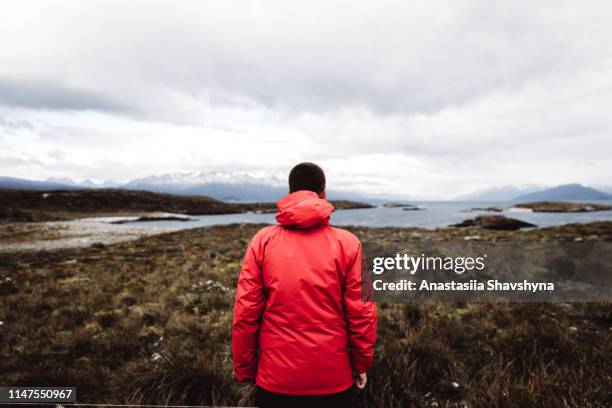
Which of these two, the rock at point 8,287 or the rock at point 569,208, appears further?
the rock at point 569,208

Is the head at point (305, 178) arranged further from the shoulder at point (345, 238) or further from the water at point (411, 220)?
the water at point (411, 220)

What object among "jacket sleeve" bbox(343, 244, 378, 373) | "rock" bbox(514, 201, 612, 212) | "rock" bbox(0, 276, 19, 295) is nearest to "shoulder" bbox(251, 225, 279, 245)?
"jacket sleeve" bbox(343, 244, 378, 373)

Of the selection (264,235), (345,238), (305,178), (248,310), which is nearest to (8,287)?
(248,310)

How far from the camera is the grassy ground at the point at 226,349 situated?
4.00 metres

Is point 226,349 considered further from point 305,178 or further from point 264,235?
point 305,178

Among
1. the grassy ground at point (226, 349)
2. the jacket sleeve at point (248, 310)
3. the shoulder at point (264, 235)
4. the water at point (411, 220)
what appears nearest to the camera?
the jacket sleeve at point (248, 310)

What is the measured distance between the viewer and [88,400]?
4234mm

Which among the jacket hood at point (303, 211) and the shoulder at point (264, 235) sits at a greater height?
the jacket hood at point (303, 211)

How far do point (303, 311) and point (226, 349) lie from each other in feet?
12.0

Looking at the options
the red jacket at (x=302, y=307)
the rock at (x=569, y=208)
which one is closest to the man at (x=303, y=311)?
the red jacket at (x=302, y=307)

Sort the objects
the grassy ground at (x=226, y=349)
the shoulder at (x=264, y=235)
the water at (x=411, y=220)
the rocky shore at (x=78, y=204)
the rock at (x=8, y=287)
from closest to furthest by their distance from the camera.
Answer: the shoulder at (x=264, y=235) → the grassy ground at (x=226, y=349) → the rock at (x=8, y=287) → the water at (x=411, y=220) → the rocky shore at (x=78, y=204)

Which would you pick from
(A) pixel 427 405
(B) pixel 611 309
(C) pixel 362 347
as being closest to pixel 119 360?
(C) pixel 362 347

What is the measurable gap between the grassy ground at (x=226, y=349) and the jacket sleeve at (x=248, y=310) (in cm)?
170

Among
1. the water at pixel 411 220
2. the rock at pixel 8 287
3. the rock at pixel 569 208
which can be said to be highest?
the rock at pixel 8 287
